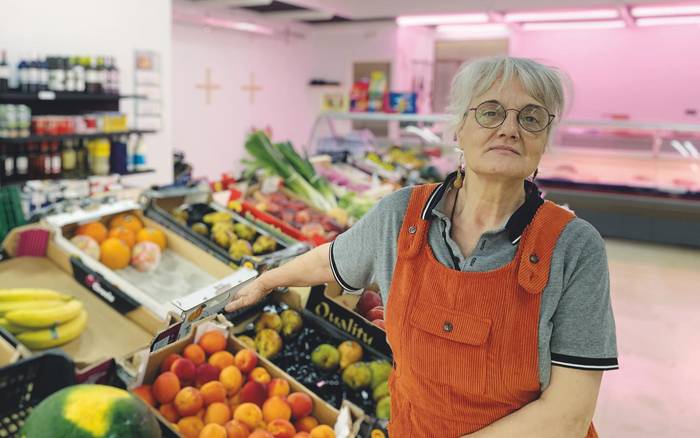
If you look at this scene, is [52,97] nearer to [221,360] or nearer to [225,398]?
[221,360]

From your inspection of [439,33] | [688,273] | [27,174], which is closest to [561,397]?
[27,174]

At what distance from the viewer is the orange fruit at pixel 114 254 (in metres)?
2.53

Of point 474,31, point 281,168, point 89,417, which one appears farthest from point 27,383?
point 474,31

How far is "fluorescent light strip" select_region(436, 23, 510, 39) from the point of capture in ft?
32.0

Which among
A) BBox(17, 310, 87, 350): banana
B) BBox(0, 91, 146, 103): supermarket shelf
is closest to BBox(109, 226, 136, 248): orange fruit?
BBox(17, 310, 87, 350): banana

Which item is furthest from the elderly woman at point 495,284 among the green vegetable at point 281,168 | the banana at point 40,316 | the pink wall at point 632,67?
the pink wall at point 632,67

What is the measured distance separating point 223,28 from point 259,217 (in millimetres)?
7820

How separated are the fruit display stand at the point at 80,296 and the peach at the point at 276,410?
1.67ft

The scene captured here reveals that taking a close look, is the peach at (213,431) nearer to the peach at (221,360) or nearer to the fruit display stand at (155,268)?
the peach at (221,360)

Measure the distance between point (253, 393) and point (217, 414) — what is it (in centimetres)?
14

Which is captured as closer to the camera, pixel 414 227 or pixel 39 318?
pixel 414 227

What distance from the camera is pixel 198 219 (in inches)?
119

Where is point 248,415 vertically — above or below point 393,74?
below

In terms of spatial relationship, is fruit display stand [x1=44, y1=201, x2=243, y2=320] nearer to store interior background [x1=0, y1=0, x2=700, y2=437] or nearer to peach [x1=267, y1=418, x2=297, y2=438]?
peach [x1=267, y1=418, x2=297, y2=438]
